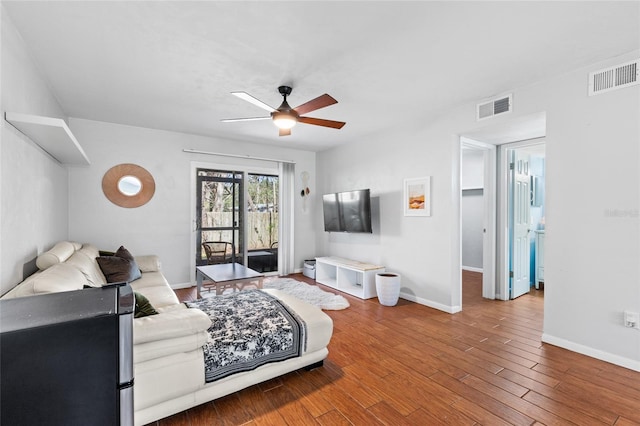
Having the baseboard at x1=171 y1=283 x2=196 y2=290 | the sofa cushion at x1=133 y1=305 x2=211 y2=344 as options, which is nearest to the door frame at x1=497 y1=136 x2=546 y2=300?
the sofa cushion at x1=133 y1=305 x2=211 y2=344

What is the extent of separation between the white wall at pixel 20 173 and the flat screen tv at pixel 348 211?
12.2ft

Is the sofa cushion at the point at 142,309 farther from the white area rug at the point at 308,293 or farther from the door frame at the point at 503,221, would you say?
the door frame at the point at 503,221

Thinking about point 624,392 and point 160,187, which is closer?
point 624,392

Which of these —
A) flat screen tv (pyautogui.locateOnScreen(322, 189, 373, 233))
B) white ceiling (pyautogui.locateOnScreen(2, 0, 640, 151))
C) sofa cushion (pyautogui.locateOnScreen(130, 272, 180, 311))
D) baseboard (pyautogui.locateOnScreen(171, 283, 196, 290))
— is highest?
white ceiling (pyautogui.locateOnScreen(2, 0, 640, 151))

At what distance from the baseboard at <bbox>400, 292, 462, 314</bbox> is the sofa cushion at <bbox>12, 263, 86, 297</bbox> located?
3685mm

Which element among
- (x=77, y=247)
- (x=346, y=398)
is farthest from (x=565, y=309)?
(x=77, y=247)

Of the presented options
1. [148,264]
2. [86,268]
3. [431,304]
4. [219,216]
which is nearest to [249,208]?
[219,216]

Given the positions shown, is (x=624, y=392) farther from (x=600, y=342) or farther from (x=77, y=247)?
(x=77, y=247)

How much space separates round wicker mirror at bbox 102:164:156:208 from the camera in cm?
420

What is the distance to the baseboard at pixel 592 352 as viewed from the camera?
7.77ft

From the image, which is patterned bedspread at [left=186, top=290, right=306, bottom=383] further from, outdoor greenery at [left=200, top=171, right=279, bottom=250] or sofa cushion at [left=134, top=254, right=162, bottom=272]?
outdoor greenery at [left=200, top=171, right=279, bottom=250]

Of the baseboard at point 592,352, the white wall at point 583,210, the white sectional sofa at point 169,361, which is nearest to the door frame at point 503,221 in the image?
the white wall at point 583,210

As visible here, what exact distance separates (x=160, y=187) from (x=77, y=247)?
152 cm

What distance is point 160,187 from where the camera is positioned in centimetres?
457
